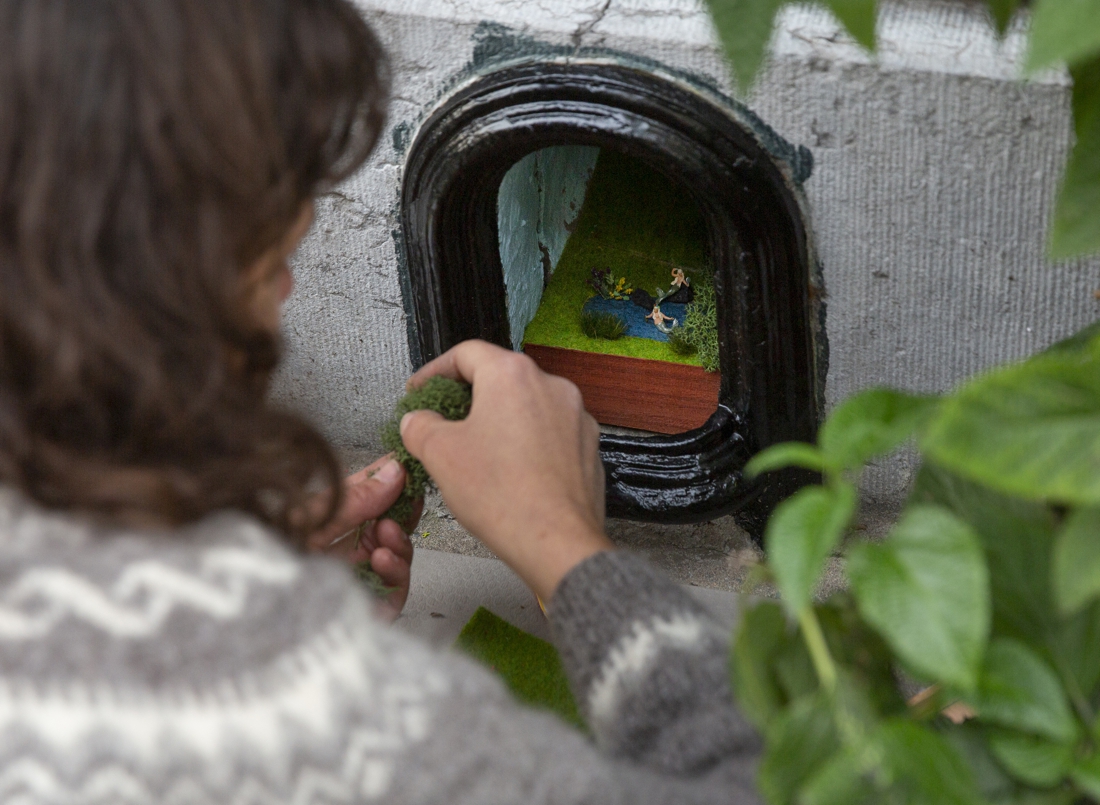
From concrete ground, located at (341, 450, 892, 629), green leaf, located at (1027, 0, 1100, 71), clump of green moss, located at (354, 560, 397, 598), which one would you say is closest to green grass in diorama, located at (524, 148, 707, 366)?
concrete ground, located at (341, 450, 892, 629)

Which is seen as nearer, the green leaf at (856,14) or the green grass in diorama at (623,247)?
the green leaf at (856,14)

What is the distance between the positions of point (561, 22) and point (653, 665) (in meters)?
0.96

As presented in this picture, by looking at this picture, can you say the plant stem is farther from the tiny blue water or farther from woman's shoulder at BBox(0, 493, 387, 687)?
the tiny blue water

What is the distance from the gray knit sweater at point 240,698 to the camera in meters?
0.61

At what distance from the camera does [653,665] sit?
819 mm

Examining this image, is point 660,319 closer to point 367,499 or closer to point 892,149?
point 892,149

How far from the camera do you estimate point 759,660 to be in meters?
0.60

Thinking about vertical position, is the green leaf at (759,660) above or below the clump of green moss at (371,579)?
above

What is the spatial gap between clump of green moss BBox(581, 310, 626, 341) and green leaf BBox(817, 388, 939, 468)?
1.39 meters

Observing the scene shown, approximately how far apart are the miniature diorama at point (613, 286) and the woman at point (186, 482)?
1.14 meters

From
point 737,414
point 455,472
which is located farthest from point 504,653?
point 455,472

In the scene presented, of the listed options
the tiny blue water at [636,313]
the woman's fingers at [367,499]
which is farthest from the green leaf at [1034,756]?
the tiny blue water at [636,313]

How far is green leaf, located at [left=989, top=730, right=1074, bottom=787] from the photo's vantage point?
571 millimetres

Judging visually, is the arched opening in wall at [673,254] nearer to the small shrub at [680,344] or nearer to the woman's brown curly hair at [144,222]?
Answer: the small shrub at [680,344]
